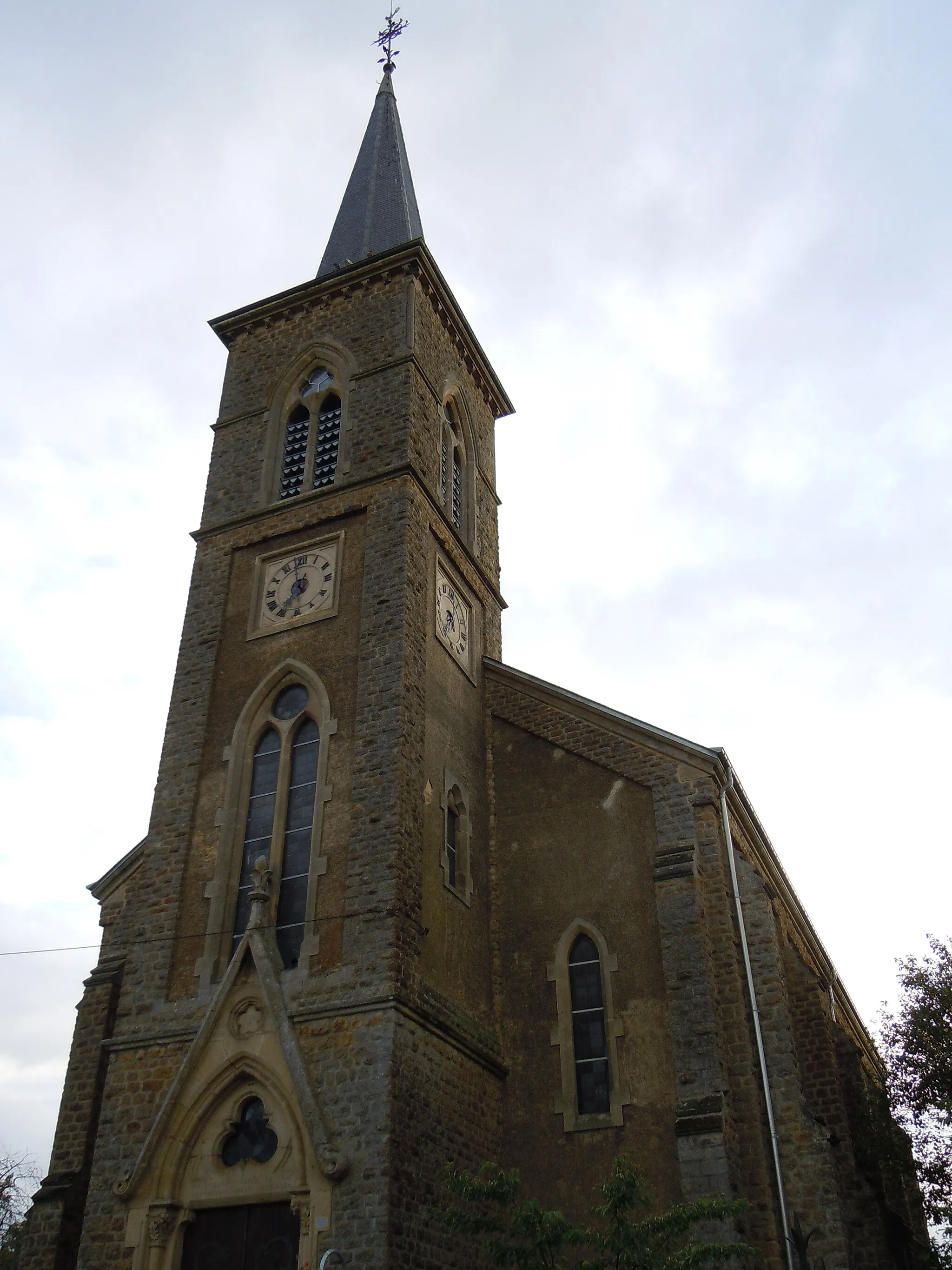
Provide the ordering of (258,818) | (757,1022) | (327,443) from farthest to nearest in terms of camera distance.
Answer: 1. (327,443)
2. (258,818)
3. (757,1022)

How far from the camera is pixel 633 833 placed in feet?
59.2

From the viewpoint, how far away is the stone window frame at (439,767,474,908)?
57.8 feet

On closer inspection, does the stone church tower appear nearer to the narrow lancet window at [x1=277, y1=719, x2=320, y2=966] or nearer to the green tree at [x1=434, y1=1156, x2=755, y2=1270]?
the narrow lancet window at [x1=277, y1=719, x2=320, y2=966]

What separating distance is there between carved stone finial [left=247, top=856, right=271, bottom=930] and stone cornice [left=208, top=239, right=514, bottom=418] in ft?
43.5

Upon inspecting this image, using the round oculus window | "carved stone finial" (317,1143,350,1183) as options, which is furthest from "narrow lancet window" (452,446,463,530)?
"carved stone finial" (317,1143,350,1183)

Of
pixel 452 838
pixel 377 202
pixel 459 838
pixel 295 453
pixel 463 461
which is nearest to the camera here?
pixel 452 838

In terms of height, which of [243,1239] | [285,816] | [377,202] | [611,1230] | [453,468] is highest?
[377,202]

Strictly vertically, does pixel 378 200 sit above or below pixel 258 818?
above

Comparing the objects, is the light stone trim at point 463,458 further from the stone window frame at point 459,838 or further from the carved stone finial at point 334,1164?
the carved stone finial at point 334,1164

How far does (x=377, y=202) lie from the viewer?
2892cm

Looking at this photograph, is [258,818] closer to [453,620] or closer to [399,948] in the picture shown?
[399,948]

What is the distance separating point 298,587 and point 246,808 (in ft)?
13.7

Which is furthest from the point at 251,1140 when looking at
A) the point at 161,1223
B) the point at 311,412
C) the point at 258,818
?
the point at 311,412

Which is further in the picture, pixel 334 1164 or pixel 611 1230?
pixel 334 1164
